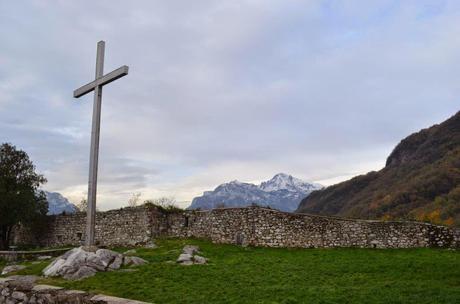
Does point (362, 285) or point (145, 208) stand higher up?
point (145, 208)

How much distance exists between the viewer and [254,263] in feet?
52.6

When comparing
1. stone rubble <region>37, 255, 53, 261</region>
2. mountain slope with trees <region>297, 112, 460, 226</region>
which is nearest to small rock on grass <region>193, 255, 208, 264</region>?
stone rubble <region>37, 255, 53, 261</region>

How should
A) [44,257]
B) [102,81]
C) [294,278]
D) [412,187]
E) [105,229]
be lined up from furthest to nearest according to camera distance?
[412,187] < [105,229] < [44,257] < [102,81] < [294,278]

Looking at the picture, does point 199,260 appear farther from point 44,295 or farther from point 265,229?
point 44,295

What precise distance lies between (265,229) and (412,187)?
138 feet

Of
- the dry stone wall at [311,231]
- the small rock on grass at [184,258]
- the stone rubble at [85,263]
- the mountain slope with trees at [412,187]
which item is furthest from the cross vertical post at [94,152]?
the mountain slope with trees at [412,187]

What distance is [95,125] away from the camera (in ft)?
50.6

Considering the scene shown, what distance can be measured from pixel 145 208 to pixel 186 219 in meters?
2.41

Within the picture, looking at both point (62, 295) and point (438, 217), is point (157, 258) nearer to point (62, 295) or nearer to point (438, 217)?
point (62, 295)

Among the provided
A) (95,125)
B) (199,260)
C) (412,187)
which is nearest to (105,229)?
(199,260)

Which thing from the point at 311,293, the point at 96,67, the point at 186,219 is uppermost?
the point at 96,67

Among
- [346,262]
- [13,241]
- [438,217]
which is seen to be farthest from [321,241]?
[438,217]

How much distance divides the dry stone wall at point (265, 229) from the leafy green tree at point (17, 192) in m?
5.27


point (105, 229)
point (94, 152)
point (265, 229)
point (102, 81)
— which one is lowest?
point (265, 229)
